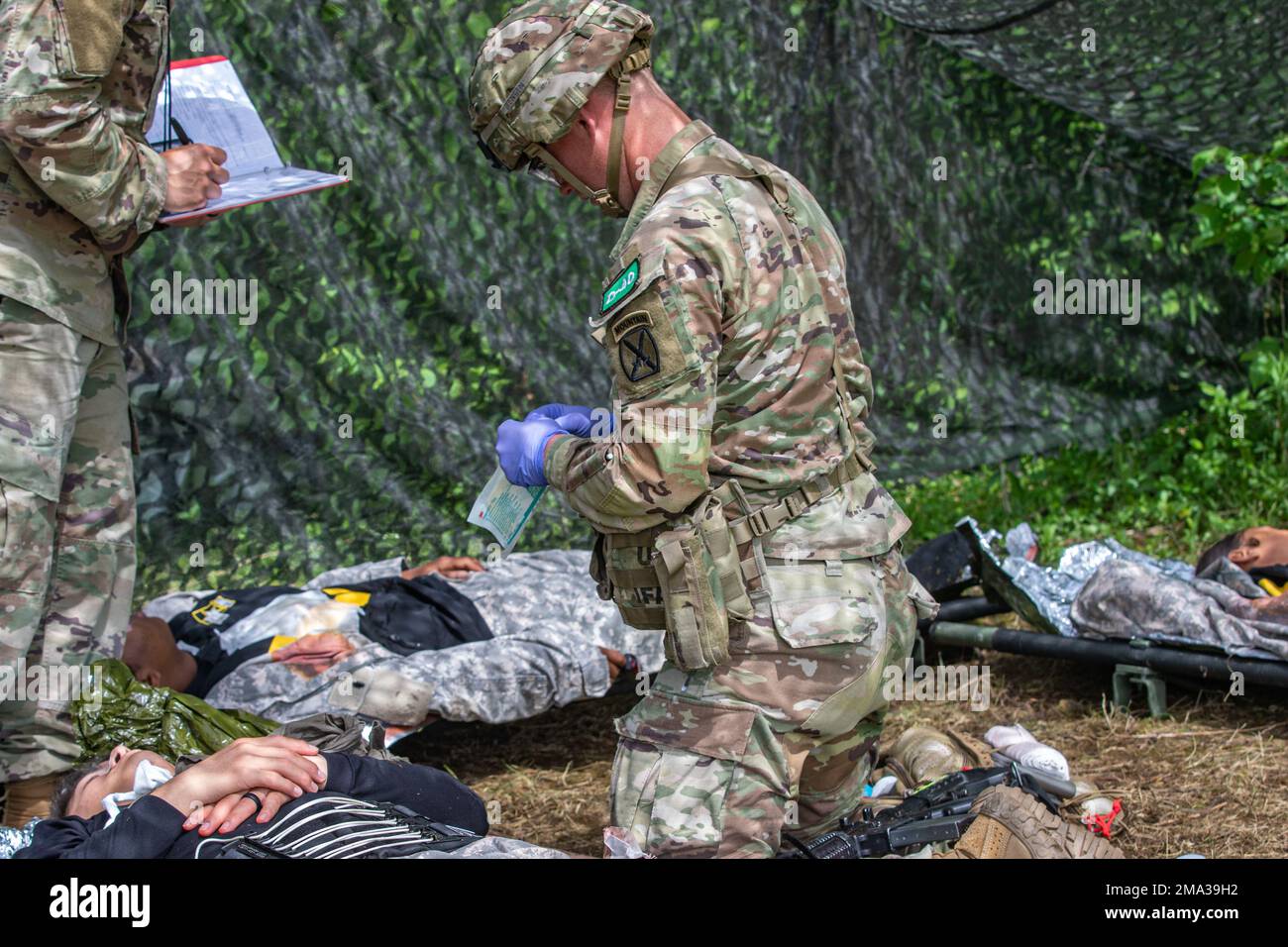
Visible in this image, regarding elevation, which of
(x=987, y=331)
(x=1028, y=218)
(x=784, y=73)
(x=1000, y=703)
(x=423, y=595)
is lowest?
(x=1000, y=703)

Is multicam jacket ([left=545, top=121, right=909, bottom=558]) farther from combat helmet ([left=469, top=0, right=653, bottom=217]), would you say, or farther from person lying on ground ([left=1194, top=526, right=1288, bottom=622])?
person lying on ground ([left=1194, top=526, right=1288, bottom=622])

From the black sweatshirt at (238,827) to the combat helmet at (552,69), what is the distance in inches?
49.2

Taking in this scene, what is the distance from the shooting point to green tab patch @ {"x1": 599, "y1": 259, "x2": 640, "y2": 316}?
2.61 metres

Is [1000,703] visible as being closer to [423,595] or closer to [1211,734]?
[1211,734]

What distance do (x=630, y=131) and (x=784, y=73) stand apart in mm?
3680

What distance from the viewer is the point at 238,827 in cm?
261

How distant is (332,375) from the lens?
214 inches

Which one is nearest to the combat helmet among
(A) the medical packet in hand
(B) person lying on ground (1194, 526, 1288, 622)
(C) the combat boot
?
(A) the medical packet in hand

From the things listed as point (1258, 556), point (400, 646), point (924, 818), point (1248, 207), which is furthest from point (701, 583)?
point (1248, 207)

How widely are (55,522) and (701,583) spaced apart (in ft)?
6.03

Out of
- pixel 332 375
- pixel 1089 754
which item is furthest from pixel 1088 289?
pixel 332 375

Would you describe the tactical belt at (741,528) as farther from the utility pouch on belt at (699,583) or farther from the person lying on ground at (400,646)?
the person lying on ground at (400,646)

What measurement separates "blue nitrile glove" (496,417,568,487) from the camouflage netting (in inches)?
103

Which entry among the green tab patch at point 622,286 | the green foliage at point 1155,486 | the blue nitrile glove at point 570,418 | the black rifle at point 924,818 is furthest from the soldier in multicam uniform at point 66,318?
the green foliage at point 1155,486
